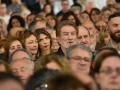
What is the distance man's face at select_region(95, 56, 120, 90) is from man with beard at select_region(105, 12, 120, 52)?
3.39 meters

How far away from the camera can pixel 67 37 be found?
438 inches

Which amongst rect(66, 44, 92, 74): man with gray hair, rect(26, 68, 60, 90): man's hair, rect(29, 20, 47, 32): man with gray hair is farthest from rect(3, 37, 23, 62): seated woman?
rect(26, 68, 60, 90): man's hair

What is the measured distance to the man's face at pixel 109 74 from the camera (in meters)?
6.68

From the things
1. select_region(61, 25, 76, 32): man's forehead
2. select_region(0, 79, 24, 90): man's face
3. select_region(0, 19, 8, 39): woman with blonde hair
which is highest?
select_region(0, 19, 8, 39): woman with blonde hair

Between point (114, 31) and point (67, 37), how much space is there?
2.67 ft

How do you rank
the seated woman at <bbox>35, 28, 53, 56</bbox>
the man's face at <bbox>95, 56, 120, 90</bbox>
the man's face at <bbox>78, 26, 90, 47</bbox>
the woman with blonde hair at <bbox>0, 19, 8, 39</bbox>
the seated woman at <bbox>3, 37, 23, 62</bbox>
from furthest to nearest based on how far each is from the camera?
the woman with blonde hair at <bbox>0, 19, 8, 39</bbox>, the man's face at <bbox>78, 26, 90, 47</bbox>, the seated woman at <bbox>35, 28, 53, 56</bbox>, the seated woman at <bbox>3, 37, 23, 62</bbox>, the man's face at <bbox>95, 56, 120, 90</bbox>

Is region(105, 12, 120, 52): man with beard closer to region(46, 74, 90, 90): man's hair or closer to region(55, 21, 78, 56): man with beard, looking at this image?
region(55, 21, 78, 56): man with beard

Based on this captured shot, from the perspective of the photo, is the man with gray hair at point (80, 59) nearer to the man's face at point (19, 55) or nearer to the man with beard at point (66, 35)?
the man's face at point (19, 55)

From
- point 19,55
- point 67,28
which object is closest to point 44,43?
point 67,28

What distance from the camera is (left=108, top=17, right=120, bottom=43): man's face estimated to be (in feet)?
35.1

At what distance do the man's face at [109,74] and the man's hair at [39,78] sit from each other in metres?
0.49

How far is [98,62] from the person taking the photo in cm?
713

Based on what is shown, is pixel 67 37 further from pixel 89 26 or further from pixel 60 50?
pixel 89 26

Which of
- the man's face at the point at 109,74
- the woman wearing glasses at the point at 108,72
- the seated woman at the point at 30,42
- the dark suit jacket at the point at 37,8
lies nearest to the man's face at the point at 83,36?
the seated woman at the point at 30,42
